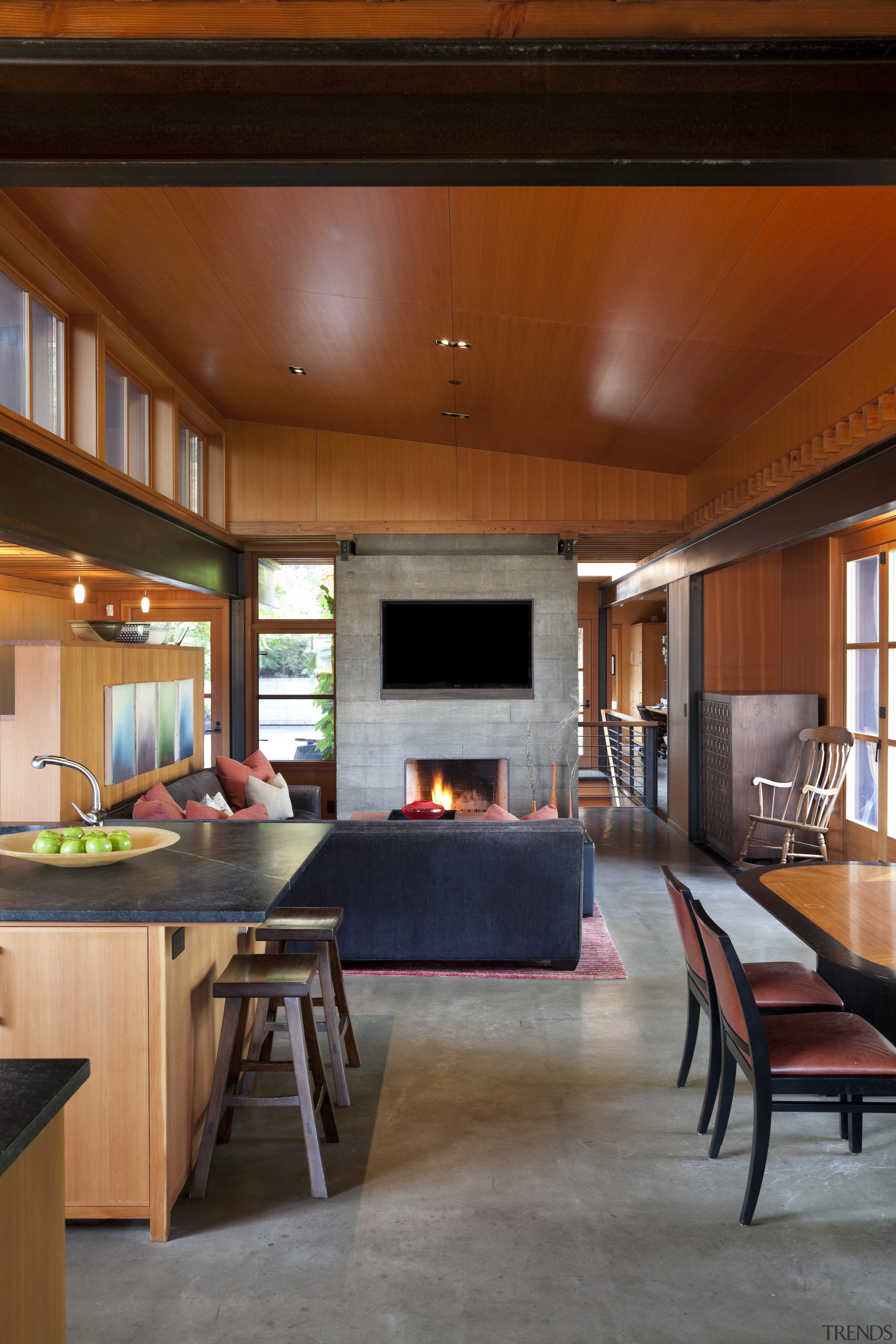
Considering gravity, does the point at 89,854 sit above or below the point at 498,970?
above

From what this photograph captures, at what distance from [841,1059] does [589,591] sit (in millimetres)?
10983

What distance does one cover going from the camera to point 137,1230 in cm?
242

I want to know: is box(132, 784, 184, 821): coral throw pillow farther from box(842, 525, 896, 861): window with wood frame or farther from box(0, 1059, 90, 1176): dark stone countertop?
box(842, 525, 896, 861): window with wood frame

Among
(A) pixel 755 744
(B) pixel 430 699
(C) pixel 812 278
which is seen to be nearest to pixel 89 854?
(C) pixel 812 278

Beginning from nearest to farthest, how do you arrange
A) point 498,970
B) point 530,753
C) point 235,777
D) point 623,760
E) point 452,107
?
1. point 452,107
2. point 498,970
3. point 235,777
4. point 530,753
5. point 623,760

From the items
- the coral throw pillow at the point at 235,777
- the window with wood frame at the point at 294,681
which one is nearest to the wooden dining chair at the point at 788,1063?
the coral throw pillow at the point at 235,777

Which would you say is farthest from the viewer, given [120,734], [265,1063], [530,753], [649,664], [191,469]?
[649,664]

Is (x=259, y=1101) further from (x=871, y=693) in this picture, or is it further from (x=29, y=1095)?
(x=871, y=693)

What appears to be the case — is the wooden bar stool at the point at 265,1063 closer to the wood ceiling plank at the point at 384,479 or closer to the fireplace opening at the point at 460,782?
the fireplace opening at the point at 460,782

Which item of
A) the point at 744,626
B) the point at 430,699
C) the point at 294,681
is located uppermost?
the point at 744,626

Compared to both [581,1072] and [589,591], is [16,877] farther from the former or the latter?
[589,591]

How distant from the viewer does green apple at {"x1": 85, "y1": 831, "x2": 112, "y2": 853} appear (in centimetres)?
271

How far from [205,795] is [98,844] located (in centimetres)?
363

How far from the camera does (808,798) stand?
20.7 feet
